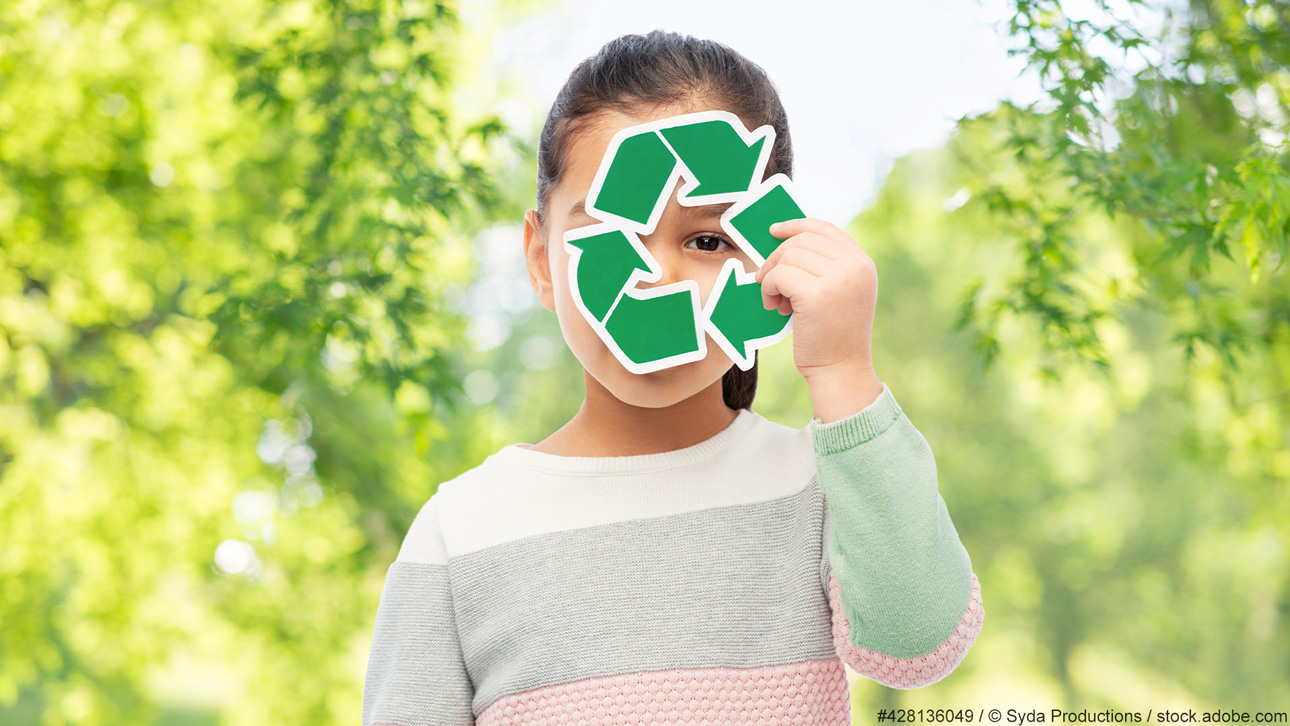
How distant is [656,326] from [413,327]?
1.91 meters

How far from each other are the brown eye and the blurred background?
1119 millimetres

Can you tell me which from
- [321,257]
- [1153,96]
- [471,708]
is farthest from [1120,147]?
[321,257]

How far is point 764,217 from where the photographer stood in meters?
1.19

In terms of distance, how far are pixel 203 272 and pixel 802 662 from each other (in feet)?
15.7

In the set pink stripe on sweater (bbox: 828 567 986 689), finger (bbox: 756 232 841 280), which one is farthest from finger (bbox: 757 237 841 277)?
pink stripe on sweater (bbox: 828 567 986 689)

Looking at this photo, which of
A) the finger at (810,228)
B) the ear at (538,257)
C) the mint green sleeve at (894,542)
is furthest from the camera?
the ear at (538,257)

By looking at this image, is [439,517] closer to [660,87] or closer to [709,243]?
[709,243]

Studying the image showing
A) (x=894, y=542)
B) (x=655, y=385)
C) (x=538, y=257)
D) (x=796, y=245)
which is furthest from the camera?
(x=538, y=257)

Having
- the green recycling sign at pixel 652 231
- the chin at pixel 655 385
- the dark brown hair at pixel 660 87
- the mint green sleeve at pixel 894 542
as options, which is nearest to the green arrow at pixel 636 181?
the green recycling sign at pixel 652 231

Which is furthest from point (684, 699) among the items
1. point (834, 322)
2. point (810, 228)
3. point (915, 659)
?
point (810, 228)

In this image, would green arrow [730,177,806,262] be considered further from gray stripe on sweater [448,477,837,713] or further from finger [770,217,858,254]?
gray stripe on sweater [448,477,837,713]

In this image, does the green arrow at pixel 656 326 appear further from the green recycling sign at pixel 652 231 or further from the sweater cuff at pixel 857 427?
the sweater cuff at pixel 857 427

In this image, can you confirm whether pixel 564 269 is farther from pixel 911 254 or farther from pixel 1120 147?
pixel 911 254

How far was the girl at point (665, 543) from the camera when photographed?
1.10 meters
